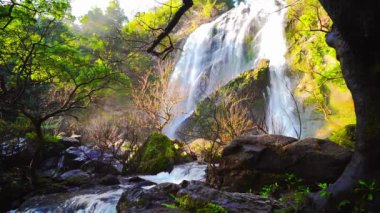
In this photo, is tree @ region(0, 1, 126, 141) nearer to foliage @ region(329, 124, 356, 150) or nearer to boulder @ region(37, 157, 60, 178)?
boulder @ region(37, 157, 60, 178)

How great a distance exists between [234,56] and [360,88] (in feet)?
72.7

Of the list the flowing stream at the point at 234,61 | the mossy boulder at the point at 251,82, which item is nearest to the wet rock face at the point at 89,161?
the flowing stream at the point at 234,61

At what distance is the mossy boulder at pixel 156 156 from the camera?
14211mm

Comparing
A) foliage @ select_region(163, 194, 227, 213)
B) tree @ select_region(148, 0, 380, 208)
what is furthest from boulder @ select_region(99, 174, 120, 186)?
tree @ select_region(148, 0, 380, 208)

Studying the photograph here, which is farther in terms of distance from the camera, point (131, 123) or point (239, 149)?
point (131, 123)

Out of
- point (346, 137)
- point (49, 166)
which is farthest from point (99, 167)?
point (346, 137)

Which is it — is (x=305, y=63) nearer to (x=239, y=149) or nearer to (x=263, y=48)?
(x=263, y=48)

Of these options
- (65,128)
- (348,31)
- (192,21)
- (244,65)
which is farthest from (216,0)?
(348,31)

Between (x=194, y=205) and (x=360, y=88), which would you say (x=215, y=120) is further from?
(x=360, y=88)

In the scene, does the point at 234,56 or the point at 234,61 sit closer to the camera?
the point at 234,61

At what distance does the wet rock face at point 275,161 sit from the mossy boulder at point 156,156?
20.3 feet

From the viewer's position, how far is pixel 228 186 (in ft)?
25.5

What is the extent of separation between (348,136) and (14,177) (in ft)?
33.0

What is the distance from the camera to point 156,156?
48.2 feet
